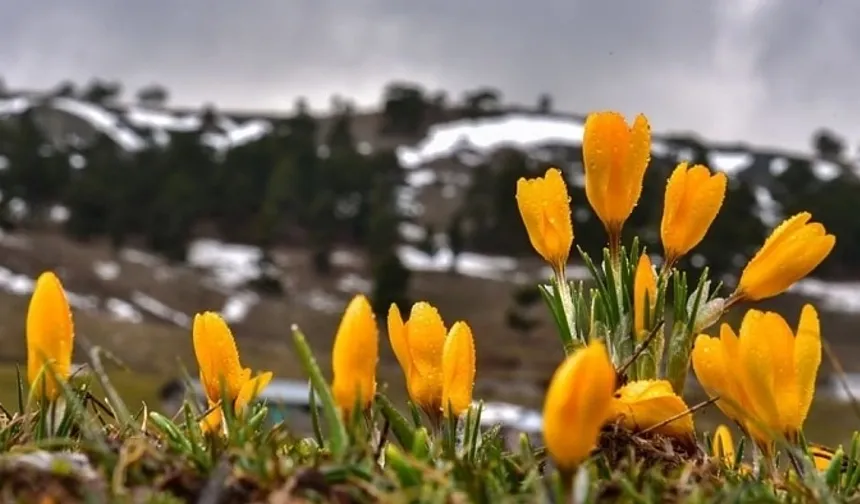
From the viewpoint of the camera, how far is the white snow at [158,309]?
63150 millimetres

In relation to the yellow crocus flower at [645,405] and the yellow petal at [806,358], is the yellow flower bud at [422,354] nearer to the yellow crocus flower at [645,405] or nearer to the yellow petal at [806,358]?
the yellow crocus flower at [645,405]

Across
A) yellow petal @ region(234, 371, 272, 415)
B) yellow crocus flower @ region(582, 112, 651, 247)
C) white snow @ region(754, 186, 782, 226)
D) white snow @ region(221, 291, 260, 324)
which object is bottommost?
A: white snow @ region(221, 291, 260, 324)

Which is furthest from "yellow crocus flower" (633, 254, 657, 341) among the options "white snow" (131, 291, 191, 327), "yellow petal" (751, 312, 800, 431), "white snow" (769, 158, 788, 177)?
"white snow" (769, 158, 788, 177)

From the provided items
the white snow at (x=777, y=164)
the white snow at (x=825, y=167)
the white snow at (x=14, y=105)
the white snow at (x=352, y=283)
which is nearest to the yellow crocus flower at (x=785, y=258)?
the white snow at (x=352, y=283)

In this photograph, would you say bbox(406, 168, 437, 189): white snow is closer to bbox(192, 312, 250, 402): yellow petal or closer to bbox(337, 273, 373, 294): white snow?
bbox(337, 273, 373, 294): white snow

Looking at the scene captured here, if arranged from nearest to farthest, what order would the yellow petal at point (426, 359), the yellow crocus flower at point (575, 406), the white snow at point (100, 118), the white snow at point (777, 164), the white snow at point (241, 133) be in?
the yellow crocus flower at point (575, 406)
the yellow petal at point (426, 359)
the white snow at point (241, 133)
the white snow at point (777, 164)
the white snow at point (100, 118)

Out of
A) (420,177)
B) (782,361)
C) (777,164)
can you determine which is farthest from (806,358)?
(777,164)

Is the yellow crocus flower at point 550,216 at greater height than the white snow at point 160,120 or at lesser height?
greater

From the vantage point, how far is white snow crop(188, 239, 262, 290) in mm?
71250

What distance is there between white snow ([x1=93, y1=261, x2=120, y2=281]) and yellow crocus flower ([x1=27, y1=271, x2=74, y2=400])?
68.1 meters

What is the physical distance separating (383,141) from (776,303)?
50266mm

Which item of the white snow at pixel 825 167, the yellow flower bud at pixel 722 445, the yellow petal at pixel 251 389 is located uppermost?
the yellow petal at pixel 251 389

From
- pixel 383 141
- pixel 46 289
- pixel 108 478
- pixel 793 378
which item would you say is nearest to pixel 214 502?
pixel 108 478

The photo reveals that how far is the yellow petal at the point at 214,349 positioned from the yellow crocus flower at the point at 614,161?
17.9 inches
